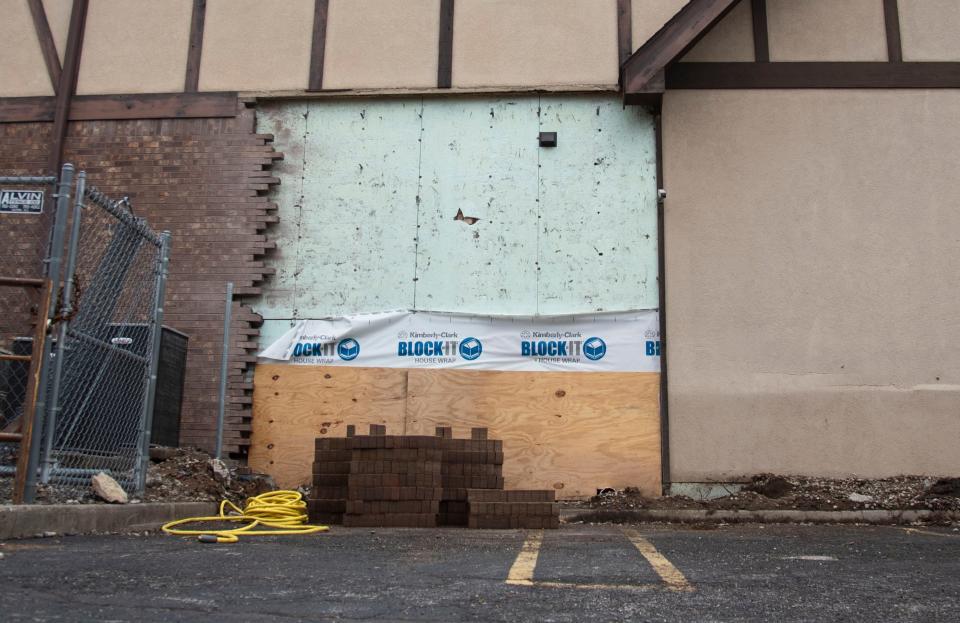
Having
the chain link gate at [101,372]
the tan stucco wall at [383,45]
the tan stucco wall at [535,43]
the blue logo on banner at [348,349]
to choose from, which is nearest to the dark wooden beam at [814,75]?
the tan stucco wall at [535,43]

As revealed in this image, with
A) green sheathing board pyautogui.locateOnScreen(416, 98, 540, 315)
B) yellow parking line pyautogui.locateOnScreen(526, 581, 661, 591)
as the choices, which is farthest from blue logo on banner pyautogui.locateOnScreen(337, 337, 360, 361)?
yellow parking line pyautogui.locateOnScreen(526, 581, 661, 591)

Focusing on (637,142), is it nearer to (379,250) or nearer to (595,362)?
(595,362)

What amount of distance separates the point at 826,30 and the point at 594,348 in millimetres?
5585

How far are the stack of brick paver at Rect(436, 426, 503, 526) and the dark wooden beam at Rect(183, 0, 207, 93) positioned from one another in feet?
22.6

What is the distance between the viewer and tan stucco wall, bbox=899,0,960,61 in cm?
1191

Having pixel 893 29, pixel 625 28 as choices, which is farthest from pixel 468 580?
pixel 893 29

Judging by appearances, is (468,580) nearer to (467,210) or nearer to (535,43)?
(467,210)

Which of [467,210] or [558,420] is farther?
[467,210]

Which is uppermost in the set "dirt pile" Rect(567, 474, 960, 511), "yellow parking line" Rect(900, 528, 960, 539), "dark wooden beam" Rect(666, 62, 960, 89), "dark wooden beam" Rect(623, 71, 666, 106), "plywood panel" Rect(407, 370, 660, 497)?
"dark wooden beam" Rect(666, 62, 960, 89)

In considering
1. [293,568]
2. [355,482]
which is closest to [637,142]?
[355,482]

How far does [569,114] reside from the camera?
12.2 metres

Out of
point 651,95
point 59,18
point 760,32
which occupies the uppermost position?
point 59,18

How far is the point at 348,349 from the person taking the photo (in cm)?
1176

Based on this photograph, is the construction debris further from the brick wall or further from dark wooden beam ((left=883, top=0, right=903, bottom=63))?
dark wooden beam ((left=883, top=0, right=903, bottom=63))
